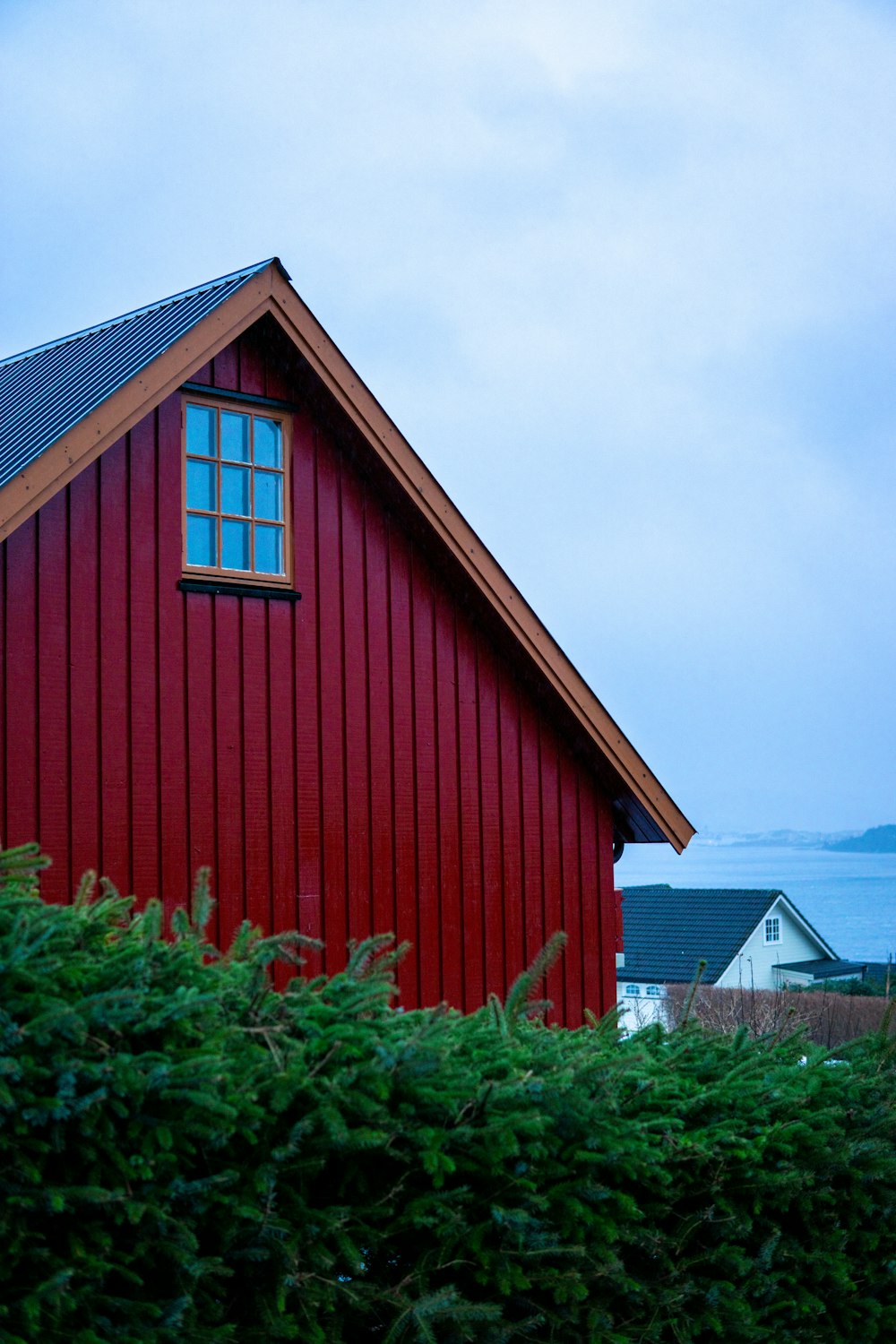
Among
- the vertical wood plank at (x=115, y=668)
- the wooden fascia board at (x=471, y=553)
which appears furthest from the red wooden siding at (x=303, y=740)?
the wooden fascia board at (x=471, y=553)

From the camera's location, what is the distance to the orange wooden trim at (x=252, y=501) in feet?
32.6

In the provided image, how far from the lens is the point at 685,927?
2042 inches

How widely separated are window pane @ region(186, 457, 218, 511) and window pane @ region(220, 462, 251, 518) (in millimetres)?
63

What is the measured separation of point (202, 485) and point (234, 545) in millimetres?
475

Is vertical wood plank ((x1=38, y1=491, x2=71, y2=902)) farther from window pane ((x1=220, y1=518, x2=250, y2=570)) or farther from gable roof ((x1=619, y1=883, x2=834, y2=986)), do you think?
gable roof ((x1=619, y1=883, x2=834, y2=986))

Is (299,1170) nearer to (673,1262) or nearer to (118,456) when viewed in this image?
(673,1262)

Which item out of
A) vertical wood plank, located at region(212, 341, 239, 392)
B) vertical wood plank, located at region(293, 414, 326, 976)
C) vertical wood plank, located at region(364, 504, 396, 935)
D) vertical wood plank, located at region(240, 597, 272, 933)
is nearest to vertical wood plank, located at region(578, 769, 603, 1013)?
vertical wood plank, located at region(364, 504, 396, 935)

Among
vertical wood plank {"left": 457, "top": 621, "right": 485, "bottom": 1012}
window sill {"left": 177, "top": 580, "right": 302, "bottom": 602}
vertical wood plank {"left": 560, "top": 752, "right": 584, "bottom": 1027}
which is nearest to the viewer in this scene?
window sill {"left": 177, "top": 580, "right": 302, "bottom": 602}

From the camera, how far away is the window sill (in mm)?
9839

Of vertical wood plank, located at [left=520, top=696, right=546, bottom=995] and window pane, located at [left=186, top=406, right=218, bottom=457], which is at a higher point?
window pane, located at [left=186, top=406, right=218, bottom=457]

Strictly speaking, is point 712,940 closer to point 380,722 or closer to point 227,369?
point 380,722

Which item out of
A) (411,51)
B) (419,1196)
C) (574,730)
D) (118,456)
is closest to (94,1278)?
(419,1196)

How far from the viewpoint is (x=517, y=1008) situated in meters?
5.14

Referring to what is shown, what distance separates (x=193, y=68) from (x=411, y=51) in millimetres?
36074
